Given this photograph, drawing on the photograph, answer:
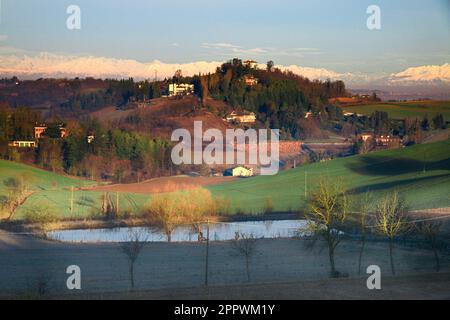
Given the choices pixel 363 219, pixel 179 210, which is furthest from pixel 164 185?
pixel 363 219

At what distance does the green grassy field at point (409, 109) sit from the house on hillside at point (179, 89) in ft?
17.8

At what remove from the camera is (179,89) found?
27.3 metres

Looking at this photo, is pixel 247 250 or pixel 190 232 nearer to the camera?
pixel 247 250

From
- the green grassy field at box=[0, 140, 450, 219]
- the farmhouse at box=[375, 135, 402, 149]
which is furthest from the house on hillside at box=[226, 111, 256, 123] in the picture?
the farmhouse at box=[375, 135, 402, 149]

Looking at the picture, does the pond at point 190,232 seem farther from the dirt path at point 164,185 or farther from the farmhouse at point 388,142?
the farmhouse at point 388,142

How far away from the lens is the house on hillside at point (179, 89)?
88.7 feet

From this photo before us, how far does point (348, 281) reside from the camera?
400 inches

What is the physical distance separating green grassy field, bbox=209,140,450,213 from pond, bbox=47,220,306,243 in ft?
3.68

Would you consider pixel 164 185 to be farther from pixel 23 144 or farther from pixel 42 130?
pixel 23 144

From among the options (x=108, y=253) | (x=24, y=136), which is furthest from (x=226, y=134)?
(x=108, y=253)

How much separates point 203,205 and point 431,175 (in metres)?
6.94

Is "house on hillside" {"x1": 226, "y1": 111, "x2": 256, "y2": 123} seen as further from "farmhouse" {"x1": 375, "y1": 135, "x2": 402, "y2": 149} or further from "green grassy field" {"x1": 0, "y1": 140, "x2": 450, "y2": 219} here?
"farmhouse" {"x1": 375, "y1": 135, "x2": 402, "y2": 149}

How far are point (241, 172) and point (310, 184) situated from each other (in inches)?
111
